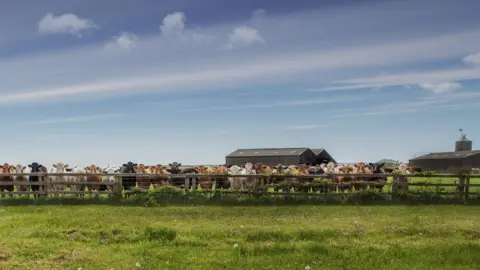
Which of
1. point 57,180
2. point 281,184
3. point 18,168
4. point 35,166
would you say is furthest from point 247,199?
point 18,168

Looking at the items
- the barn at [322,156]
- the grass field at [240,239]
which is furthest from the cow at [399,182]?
the barn at [322,156]

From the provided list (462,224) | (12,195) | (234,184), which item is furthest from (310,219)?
(12,195)

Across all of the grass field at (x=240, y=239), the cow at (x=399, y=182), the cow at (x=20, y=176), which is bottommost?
the grass field at (x=240, y=239)

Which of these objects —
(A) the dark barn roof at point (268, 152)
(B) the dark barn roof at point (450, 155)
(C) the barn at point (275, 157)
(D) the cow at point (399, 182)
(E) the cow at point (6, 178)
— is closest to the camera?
(D) the cow at point (399, 182)

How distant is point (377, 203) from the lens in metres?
19.5

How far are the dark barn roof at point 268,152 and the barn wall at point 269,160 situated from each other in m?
0.49

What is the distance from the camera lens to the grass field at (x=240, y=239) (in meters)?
9.48

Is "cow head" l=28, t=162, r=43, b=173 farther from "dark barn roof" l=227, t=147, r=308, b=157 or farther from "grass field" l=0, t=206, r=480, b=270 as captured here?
"dark barn roof" l=227, t=147, r=308, b=157

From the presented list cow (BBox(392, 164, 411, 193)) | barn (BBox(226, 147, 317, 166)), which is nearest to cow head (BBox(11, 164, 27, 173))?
cow (BBox(392, 164, 411, 193))

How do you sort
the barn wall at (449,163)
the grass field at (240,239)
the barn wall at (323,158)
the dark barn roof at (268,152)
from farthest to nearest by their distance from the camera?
the barn wall at (323,158) < the dark barn roof at (268,152) < the barn wall at (449,163) < the grass field at (240,239)

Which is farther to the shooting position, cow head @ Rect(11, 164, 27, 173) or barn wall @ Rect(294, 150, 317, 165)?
barn wall @ Rect(294, 150, 317, 165)

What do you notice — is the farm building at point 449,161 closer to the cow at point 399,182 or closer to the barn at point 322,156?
the barn at point 322,156

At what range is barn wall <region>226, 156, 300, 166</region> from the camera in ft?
199

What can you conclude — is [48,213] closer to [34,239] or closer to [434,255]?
[34,239]
